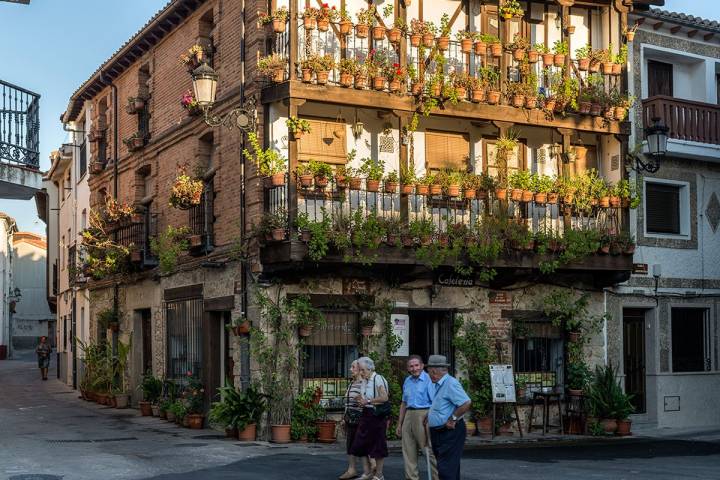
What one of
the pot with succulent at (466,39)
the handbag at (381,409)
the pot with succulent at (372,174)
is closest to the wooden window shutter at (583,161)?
the pot with succulent at (466,39)

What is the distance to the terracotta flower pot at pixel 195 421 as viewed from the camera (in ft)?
69.1

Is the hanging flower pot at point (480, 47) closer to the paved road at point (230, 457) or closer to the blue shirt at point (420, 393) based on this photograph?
the paved road at point (230, 457)

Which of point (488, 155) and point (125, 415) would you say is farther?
point (125, 415)

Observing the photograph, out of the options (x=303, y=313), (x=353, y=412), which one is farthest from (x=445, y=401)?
(x=303, y=313)

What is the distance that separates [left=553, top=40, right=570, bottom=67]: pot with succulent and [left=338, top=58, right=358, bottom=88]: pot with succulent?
426cm

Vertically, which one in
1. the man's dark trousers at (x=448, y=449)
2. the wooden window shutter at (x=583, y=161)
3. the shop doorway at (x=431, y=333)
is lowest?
the man's dark trousers at (x=448, y=449)

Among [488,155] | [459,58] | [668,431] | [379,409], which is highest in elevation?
[459,58]

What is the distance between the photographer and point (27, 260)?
69125 mm

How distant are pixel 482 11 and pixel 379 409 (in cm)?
1060

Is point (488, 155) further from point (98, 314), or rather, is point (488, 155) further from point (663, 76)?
point (98, 314)

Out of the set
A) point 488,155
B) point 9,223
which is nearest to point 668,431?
point 488,155

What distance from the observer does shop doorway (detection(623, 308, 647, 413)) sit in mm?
22781

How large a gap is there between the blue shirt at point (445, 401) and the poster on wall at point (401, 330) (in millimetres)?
8119

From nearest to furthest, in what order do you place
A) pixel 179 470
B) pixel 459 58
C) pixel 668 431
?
pixel 179 470
pixel 459 58
pixel 668 431
